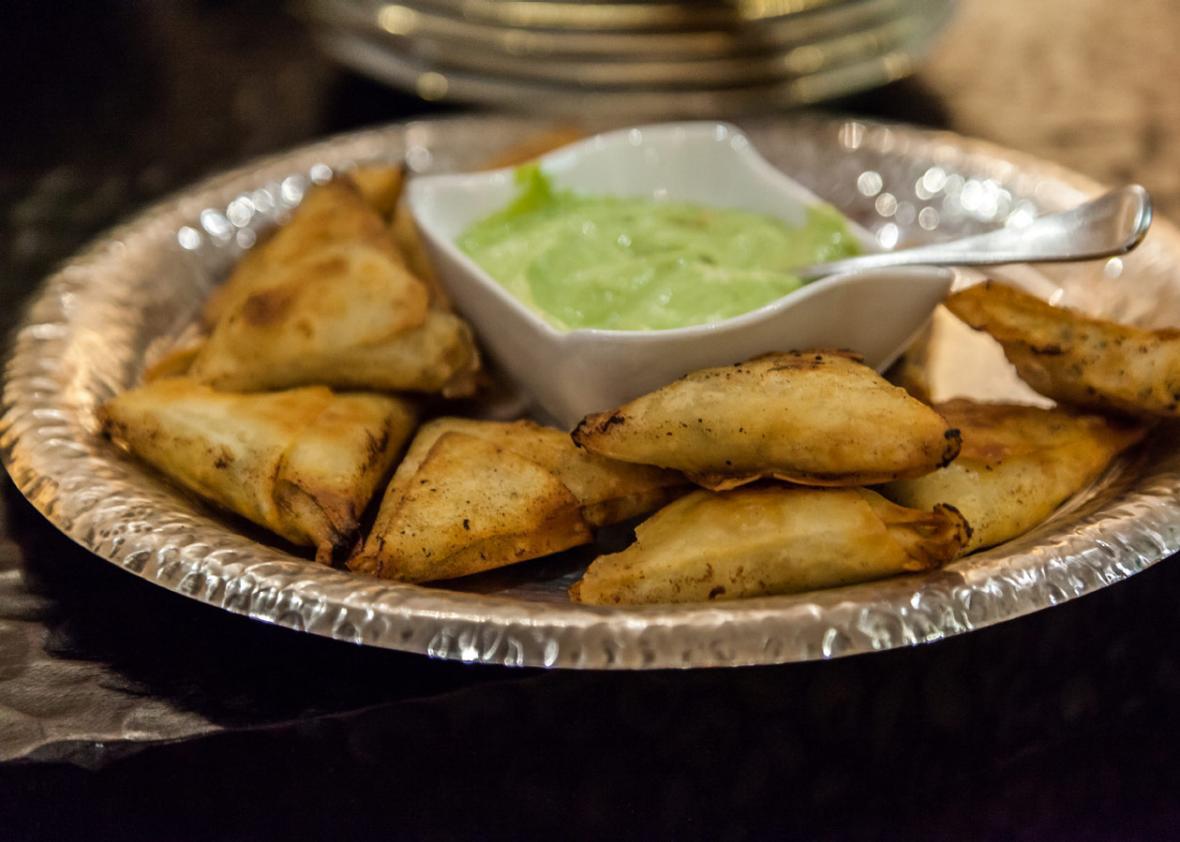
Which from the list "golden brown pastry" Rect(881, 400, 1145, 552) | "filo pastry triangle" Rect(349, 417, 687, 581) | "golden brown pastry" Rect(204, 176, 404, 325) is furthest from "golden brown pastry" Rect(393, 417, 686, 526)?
"golden brown pastry" Rect(204, 176, 404, 325)

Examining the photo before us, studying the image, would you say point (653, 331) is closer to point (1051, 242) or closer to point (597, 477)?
point (597, 477)

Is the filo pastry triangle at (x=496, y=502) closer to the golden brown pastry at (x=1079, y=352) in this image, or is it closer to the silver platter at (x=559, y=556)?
the silver platter at (x=559, y=556)

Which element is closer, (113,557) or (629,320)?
(113,557)

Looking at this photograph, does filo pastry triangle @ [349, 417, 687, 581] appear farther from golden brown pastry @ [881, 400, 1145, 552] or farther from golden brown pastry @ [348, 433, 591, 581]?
golden brown pastry @ [881, 400, 1145, 552]

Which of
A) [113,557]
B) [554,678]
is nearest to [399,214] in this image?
[113,557]

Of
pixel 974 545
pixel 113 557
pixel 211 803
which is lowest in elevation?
pixel 211 803

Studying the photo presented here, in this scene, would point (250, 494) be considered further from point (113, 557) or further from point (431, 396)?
point (431, 396)

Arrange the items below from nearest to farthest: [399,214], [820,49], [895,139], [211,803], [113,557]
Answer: [211,803]
[113,557]
[399,214]
[895,139]
[820,49]
